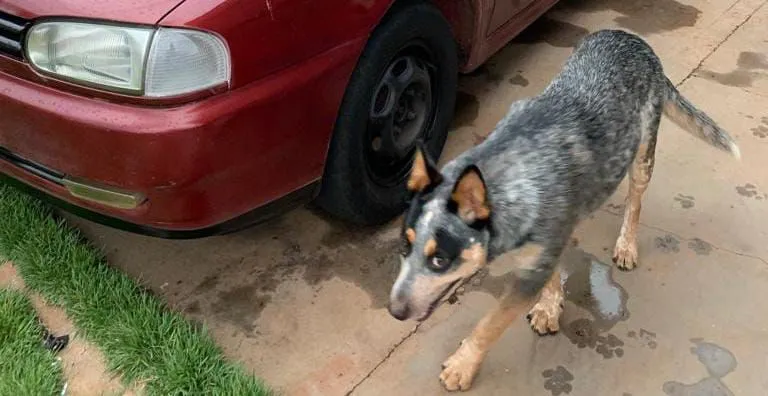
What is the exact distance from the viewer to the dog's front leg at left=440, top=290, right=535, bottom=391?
258 centimetres

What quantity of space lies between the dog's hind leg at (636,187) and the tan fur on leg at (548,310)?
0.49 m

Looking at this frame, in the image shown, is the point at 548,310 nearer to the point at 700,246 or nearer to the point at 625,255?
the point at 625,255

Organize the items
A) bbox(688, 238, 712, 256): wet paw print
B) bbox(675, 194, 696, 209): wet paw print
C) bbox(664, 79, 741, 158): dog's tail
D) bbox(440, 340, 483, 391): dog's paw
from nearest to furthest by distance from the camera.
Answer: bbox(440, 340, 483, 391): dog's paw < bbox(664, 79, 741, 158): dog's tail < bbox(688, 238, 712, 256): wet paw print < bbox(675, 194, 696, 209): wet paw print

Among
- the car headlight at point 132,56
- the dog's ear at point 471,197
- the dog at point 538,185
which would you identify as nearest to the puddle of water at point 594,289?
the dog at point 538,185

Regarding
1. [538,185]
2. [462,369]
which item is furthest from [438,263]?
[462,369]

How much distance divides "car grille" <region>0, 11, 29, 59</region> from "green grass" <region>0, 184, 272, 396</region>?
3.72 feet

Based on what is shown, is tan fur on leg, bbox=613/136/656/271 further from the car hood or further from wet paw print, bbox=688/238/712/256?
the car hood

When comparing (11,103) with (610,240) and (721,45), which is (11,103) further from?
(721,45)

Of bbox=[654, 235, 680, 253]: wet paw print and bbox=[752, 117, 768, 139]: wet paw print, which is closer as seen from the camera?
bbox=[654, 235, 680, 253]: wet paw print

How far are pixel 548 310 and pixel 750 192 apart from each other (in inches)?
58.6

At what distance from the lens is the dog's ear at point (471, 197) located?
2.12 m

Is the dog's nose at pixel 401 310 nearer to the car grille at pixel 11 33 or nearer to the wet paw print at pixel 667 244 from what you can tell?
the car grille at pixel 11 33

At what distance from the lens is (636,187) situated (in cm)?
323

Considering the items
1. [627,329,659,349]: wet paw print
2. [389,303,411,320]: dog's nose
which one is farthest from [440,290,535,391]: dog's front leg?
[627,329,659,349]: wet paw print
